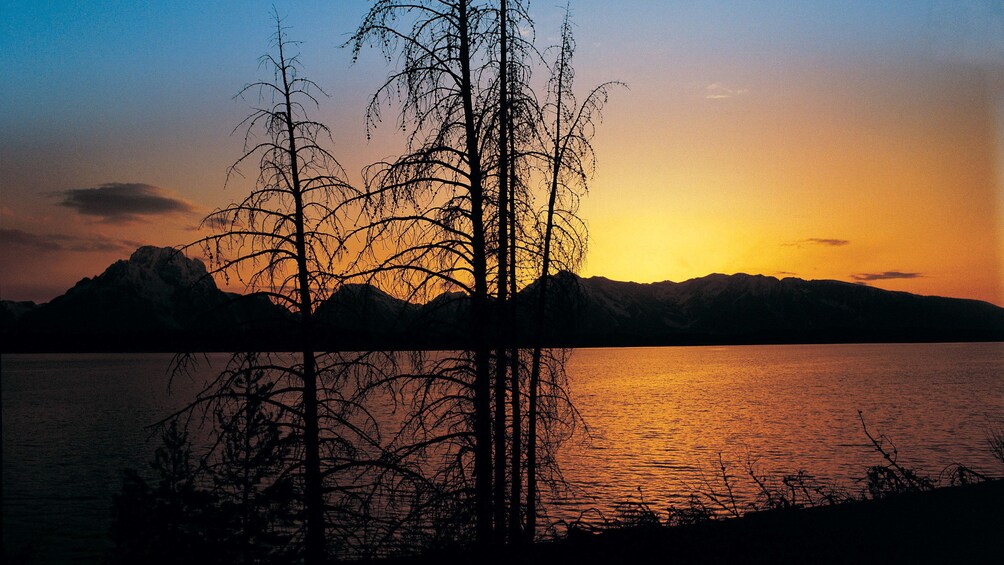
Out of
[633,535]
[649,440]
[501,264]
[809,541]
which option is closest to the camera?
[809,541]

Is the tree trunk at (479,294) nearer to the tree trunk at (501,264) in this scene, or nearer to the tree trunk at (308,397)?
the tree trunk at (501,264)

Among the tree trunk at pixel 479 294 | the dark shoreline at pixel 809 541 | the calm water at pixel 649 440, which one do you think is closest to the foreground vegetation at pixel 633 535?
the dark shoreline at pixel 809 541

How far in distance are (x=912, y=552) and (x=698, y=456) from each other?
1759 inches

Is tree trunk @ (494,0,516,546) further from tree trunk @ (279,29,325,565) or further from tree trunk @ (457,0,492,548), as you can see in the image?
tree trunk @ (279,29,325,565)

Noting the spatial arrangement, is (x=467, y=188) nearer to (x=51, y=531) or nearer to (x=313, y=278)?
(x=313, y=278)

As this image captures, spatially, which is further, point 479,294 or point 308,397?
point 308,397

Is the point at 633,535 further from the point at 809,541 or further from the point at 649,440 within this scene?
the point at 649,440

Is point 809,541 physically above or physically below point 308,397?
below

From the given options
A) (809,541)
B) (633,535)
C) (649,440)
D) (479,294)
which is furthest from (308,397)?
(649,440)

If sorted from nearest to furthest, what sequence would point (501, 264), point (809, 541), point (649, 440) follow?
point (809, 541) → point (501, 264) → point (649, 440)

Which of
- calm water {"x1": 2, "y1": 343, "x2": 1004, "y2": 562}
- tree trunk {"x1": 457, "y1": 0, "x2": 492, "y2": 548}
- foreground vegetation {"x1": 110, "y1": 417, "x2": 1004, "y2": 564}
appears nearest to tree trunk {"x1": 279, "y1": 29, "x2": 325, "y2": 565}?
foreground vegetation {"x1": 110, "y1": 417, "x2": 1004, "y2": 564}

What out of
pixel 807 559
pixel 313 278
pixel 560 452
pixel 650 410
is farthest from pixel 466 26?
pixel 650 410

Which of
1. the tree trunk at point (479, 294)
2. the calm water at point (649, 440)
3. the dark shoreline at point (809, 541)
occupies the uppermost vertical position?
the tree trunk at point (479, 294)

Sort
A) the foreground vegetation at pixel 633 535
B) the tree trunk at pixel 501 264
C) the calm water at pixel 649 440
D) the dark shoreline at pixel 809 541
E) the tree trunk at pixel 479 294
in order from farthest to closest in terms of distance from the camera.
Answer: the calm water at pixel 649 440, the tree trunk at pixel 501 264, the tree trunk at pixel 479 294, the dark shoreline at pixel 809 541, the foreground vegetation at pixel 633 535
